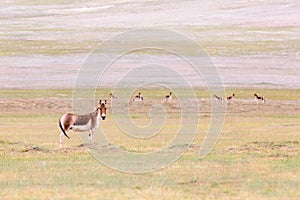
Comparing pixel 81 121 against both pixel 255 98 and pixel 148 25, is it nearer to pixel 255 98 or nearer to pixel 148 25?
pixel 255 98

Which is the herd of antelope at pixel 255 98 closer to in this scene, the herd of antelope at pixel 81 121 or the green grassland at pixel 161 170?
the green grassland at pixel 161 170

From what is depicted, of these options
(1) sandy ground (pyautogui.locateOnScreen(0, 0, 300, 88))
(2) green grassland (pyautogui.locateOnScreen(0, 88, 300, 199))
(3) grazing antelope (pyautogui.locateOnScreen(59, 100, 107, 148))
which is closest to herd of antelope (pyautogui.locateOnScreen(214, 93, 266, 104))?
(2) green grassland (pyautogui.locateOnScreen(0, 88, 300, 199))

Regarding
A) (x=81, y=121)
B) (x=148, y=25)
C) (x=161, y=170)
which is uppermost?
(x=148, y=25)

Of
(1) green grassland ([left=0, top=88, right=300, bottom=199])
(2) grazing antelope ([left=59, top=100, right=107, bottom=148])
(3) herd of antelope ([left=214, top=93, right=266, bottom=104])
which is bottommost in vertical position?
(1) green grassland ([left=0, top=88, right=300, bottom=199])

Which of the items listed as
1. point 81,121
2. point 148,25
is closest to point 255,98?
point 81,121

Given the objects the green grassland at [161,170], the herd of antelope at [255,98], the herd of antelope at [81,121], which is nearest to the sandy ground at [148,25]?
the herd of antelope at [255,98]

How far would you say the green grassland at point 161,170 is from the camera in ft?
50.2

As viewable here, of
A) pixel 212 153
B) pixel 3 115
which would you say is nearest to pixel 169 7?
pixel 3 115

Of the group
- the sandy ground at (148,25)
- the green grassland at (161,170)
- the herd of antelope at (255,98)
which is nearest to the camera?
the green grassland at (161,170)

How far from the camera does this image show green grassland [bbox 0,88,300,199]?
50.2 feet

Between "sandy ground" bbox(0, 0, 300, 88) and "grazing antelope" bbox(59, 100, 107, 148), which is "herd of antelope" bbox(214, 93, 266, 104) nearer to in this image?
"sandy ground" bbox(0, 0, 300, 88)

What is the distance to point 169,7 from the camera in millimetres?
141125

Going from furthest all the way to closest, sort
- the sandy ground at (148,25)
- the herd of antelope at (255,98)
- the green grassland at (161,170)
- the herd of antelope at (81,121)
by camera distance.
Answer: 1. the sandy ground at (148,25)
2. the herd of antelope at (255,98)
3. the herd of antelope at (81,121)
4. the green grassland at (161,170)

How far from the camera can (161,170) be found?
1847 cm
